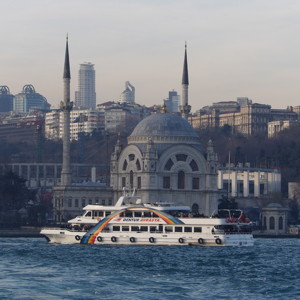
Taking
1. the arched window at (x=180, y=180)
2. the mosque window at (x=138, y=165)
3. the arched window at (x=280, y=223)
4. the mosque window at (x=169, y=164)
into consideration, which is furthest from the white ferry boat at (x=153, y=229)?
the arched window at (x=280, y=223)

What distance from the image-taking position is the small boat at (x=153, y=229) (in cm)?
8969

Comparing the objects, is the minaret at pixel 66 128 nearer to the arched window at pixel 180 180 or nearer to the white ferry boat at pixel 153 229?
the arched window at pixel 180 180

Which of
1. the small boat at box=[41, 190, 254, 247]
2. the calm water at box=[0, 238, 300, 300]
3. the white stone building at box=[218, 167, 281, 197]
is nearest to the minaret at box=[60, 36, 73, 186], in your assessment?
the white stone building at box=[218, 167, 281, 197]

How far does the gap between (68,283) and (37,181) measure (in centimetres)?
12079

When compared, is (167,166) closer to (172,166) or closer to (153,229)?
(172,166)

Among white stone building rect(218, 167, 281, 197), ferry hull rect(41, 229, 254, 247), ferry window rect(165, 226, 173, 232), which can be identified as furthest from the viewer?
white stone building rect(218, 167, 281, 197)

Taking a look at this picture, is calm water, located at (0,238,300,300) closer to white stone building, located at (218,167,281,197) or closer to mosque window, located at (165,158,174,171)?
mosque window, located at (165,158,174,171)

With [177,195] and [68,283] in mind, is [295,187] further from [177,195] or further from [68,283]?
[68,283]

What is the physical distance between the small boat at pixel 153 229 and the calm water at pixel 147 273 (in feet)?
6.88

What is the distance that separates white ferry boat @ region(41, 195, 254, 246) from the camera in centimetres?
8969

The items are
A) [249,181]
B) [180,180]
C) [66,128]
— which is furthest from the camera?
[249,181]

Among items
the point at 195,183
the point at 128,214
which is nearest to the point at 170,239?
the point at 128,214

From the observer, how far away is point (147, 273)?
215 ft

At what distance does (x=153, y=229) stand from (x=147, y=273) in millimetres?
25261
